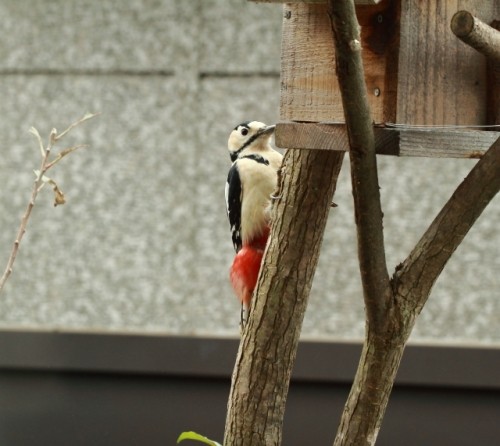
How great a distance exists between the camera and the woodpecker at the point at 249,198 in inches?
119

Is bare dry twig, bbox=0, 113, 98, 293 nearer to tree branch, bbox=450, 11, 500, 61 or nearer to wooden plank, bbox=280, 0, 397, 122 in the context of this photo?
wooden plank, bbox=280, 0, 397, 122

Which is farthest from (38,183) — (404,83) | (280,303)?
(404,83)

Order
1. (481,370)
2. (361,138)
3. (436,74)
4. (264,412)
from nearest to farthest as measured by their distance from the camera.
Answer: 1. (361,138)
2. (436,74)
3. (264,412)
4. (481,370)

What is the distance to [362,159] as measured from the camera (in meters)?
1.50

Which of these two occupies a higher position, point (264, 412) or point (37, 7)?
point (37, 7)

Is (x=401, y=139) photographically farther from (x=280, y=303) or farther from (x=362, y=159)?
(x=280, y=303)

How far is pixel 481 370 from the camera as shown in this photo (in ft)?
13.0

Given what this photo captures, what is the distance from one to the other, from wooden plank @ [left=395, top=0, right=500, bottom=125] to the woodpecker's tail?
3.76ft

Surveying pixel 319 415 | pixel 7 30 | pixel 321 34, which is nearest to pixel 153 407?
pixel 319 415

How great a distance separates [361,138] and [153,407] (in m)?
2.90

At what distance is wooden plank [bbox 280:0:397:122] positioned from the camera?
191 cm

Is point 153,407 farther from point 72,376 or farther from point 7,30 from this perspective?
point 7,30

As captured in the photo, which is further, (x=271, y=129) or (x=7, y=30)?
(x=7, y=30)

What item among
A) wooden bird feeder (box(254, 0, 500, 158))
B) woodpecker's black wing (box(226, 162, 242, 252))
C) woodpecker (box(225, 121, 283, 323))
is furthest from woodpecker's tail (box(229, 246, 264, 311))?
→ wooden bird feeder (box(254, 0, 500, 158))
